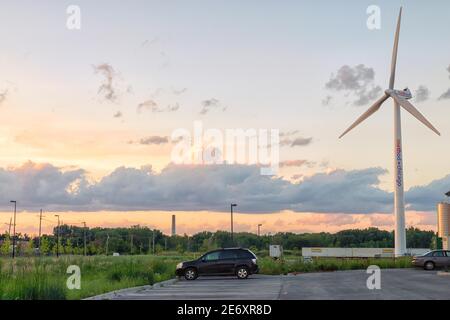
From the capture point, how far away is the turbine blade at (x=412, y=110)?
55781mm

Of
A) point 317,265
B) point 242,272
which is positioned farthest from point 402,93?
point 242,272

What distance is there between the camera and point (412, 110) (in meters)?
57.3

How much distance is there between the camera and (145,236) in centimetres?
14088

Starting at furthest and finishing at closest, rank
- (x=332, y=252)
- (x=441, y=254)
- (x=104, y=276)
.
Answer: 1. (x=332, y=252)
2. (x=441, y=254)
3. (x=104, y=276)

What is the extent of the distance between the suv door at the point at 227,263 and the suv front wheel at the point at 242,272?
311 mm

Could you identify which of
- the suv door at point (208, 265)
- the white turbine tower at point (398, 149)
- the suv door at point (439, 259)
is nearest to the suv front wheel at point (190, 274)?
the suv door at point (208, 265)

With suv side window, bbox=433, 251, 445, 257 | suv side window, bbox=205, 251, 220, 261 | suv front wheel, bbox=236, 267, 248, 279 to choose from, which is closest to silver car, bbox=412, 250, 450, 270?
suv side window, bbox=433, 251, 445, 257

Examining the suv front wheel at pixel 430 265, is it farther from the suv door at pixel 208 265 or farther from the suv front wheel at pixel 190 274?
the suv front wheel at pixel 190 274

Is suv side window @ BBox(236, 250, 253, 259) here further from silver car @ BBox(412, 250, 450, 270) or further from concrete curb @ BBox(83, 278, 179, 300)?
silver car @ BBox(412, 250, 450, 270)

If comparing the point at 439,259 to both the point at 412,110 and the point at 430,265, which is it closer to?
the point at 430,265

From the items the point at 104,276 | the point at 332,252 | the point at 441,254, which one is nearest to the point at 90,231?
the point at 332,252
